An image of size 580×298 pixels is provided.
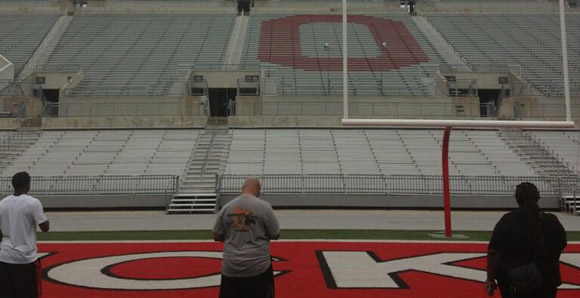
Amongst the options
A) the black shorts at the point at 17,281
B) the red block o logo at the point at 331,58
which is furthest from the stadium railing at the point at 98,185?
the red block o logo at the point at 331,58

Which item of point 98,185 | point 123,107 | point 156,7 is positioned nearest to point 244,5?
point 156,7

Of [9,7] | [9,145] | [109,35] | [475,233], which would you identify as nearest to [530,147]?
[475,233]

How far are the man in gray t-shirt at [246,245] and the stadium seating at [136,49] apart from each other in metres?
23.8

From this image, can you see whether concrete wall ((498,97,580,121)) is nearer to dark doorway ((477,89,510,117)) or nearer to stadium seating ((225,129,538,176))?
dark doorway ((477,89,510,117))

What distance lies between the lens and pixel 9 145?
2156 centimetres

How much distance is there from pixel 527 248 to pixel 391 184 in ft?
47.2

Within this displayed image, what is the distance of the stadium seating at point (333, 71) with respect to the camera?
2688cm

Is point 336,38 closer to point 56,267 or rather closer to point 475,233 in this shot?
point 475,233

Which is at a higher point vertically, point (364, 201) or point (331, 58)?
point (331, 58)

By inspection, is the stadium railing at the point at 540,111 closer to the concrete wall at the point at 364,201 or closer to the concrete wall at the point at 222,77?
the concrete wall at the point at 364,201

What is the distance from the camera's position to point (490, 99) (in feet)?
96.6

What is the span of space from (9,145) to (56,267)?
1723 centimetres

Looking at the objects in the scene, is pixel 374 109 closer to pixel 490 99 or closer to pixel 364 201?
pixel 364 201

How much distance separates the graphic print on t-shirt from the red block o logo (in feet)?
91.7
